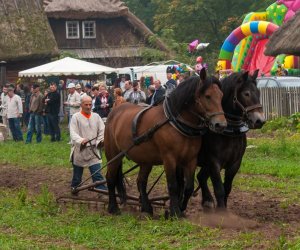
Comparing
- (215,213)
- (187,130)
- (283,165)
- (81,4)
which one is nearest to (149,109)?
(187,130)

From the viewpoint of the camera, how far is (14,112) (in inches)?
964

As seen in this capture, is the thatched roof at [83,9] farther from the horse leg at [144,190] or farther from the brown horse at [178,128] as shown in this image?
the brown horse at [178,128]

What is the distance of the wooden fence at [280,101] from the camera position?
24.0 metres

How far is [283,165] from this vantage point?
50.0ft

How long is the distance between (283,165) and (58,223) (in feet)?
21.2

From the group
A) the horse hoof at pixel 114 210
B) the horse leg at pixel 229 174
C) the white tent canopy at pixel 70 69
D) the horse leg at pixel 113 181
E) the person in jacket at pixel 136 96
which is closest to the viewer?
the horse leg at pixel 229 174

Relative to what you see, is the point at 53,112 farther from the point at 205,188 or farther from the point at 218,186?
the point at 218,186

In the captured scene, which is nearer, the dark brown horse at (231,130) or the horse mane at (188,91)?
the horse mane at (188,91)

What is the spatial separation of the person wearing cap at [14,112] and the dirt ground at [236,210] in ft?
28.2

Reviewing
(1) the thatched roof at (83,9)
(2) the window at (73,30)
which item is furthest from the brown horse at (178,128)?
(2) the window at (73,30)

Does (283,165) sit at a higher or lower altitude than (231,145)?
lower

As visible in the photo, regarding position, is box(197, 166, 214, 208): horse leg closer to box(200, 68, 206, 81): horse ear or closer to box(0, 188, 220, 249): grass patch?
box(0, 188, 220, 249): grass patch

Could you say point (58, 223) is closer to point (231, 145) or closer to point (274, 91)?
point (231, 145)

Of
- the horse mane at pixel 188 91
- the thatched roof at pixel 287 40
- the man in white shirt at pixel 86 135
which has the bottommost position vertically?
the man in white shirt at pixel 86 135
